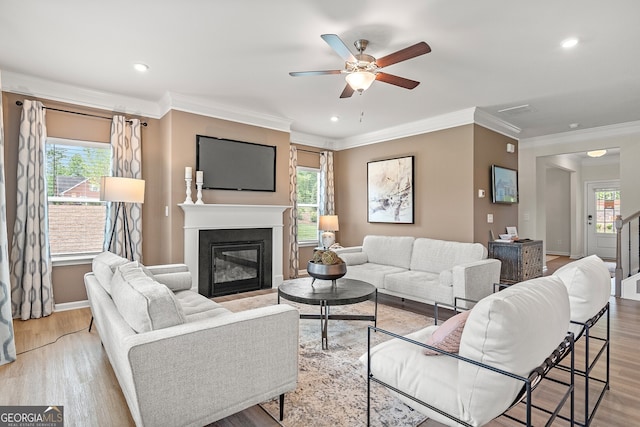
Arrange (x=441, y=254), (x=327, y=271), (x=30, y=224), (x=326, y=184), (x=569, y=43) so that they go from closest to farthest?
(x=569, y=43) → (x=327, y=271) → (x=30, y=224) → (x=441, y=254) → (x=326, y=184)

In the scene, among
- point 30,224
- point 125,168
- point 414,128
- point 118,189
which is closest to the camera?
point 118,189

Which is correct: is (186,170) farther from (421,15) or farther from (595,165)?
(595,165)

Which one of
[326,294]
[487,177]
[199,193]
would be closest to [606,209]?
[487,177]

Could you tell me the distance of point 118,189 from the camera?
3.64 m

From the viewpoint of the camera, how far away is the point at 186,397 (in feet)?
5.28

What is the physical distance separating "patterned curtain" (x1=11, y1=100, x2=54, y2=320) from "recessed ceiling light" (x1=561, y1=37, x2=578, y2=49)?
540 cm

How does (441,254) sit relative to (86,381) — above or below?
above

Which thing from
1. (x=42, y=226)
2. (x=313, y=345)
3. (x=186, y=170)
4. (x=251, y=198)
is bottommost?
(x=313, y=345)

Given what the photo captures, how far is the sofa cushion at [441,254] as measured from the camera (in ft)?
13.9

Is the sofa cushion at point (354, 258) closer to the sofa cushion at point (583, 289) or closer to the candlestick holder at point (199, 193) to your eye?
the candlestick holder at point (199, 193)

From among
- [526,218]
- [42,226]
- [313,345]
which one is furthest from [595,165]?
[42,226]

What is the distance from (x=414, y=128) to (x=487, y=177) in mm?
1348

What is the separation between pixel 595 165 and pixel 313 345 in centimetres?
948

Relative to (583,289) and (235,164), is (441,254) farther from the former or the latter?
(235,164)
